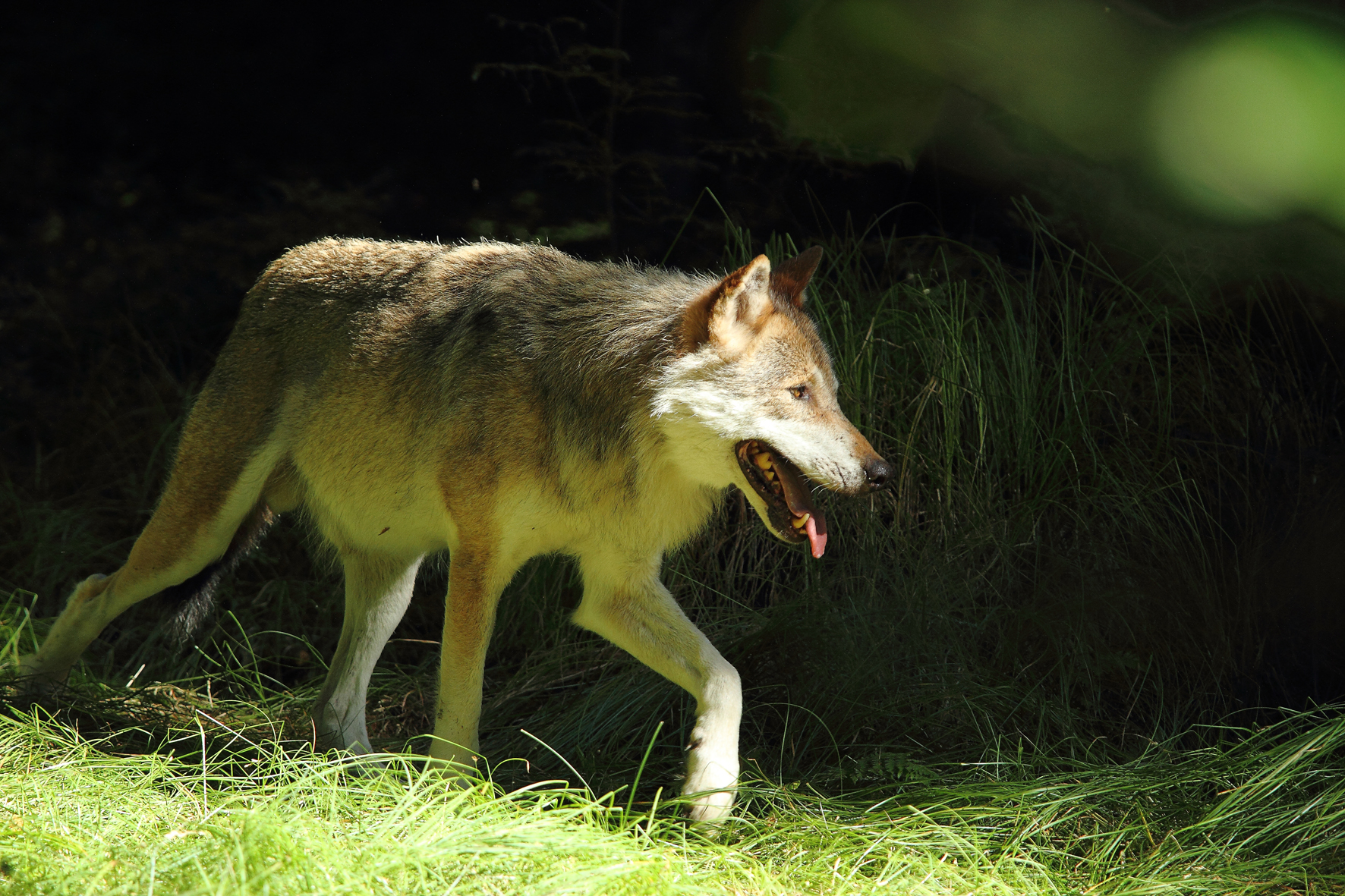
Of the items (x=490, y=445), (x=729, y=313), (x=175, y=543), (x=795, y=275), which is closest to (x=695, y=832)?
(x=490, y=445)

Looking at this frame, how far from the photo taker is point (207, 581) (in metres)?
4.77

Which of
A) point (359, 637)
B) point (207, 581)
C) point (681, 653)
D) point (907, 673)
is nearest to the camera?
point (681, 653)

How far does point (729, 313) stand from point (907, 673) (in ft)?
5.47

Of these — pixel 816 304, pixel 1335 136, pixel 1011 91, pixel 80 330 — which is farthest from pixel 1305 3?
pixel 80 330

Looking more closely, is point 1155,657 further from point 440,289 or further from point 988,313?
point 440,289

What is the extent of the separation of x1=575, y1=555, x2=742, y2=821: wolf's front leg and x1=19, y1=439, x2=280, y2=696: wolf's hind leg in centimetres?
151

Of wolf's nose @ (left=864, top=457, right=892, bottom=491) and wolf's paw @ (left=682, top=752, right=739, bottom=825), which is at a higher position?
wolf's nose @ (left=864, top=457, right=892, bottom=491)

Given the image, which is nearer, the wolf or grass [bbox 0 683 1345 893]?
grass [bbox 0 683 1345 893]

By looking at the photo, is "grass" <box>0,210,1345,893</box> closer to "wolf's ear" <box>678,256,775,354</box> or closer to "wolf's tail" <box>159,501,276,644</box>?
"wolf's tail" <box>159,501,276,644</box>

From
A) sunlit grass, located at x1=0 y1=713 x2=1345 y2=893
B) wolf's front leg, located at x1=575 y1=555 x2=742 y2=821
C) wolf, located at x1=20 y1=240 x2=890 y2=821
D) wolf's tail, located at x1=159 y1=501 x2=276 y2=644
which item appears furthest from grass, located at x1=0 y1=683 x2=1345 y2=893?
wolf's tail, located at x1=159 y1=501 x2=276 y2=644

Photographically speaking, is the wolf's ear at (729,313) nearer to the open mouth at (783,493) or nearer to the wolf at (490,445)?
the wolf at (490,445)

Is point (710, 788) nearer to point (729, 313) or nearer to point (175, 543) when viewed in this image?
point (729, 313)

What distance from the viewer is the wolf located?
12.0 feet

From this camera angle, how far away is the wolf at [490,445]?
3672mm
